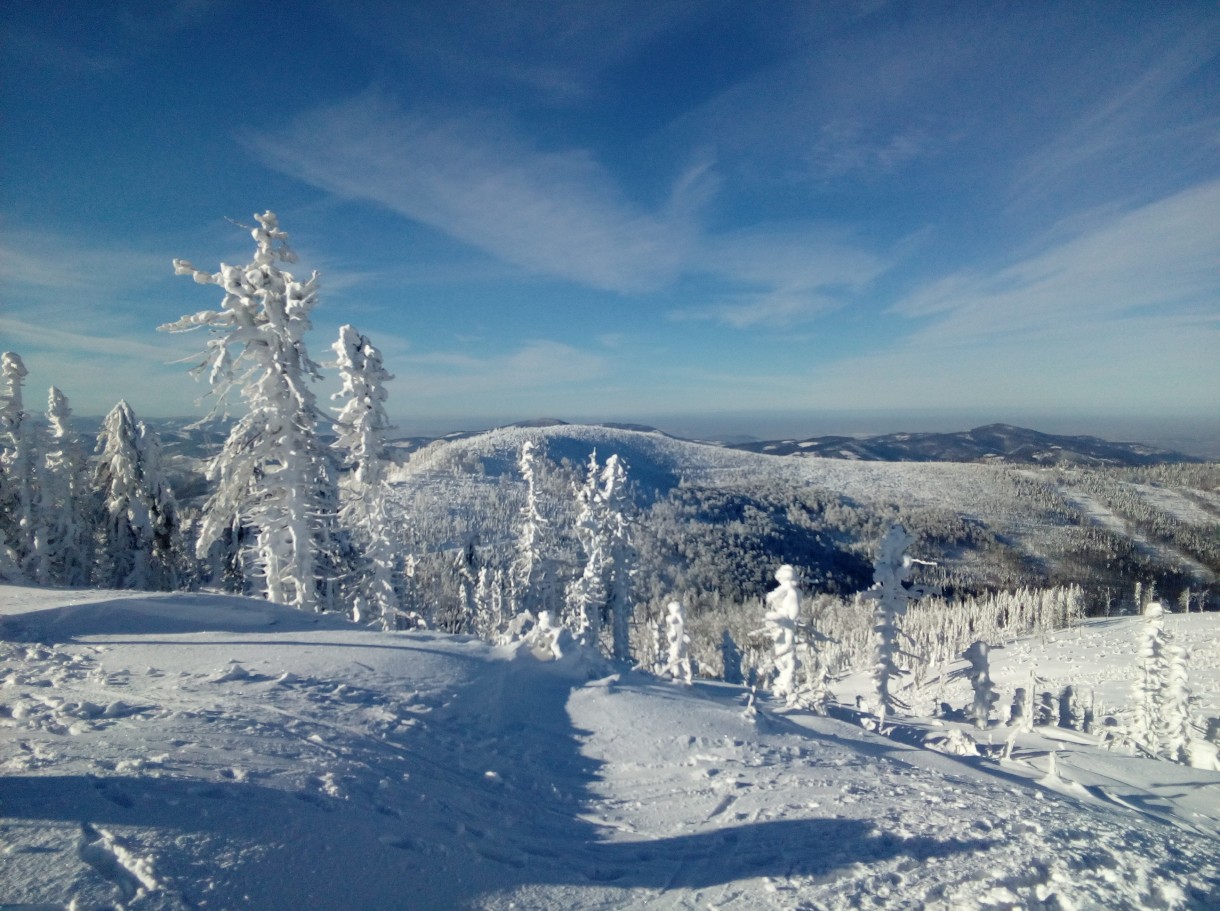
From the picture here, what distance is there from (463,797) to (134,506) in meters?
29.9

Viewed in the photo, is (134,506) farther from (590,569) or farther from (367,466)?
(590,569)

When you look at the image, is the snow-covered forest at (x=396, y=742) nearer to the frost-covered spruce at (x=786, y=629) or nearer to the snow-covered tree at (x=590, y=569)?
the frost-covered spruce at (x=786, y=629)

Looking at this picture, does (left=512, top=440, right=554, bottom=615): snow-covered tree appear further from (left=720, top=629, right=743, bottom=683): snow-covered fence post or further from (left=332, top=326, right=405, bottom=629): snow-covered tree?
(left=720, top=629, right=743, bottom=683): snow-covered fence post

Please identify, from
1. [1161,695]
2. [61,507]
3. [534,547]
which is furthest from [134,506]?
[1161,695]

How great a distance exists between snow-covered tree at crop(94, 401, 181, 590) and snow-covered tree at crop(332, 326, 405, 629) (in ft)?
36.5

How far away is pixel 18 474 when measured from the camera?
26422 millimetres

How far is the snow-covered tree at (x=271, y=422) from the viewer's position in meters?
15.6

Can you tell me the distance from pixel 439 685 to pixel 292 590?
14574 millimetres

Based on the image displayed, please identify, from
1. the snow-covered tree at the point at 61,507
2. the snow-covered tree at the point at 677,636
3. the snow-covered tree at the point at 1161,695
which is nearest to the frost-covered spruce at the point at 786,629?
the snow-covered tree at the point at 677,636

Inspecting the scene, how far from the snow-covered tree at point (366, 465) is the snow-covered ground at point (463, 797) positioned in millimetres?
11130

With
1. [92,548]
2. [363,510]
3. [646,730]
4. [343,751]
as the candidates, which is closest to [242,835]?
[343,751]

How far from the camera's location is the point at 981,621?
348ft

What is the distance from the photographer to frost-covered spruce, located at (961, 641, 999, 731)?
28594mm

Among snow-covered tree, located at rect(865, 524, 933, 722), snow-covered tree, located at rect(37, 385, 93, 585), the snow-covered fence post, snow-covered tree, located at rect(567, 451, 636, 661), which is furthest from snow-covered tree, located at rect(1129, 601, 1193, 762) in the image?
snow-covered tree, located at rect(37, 385, 93, 585)
